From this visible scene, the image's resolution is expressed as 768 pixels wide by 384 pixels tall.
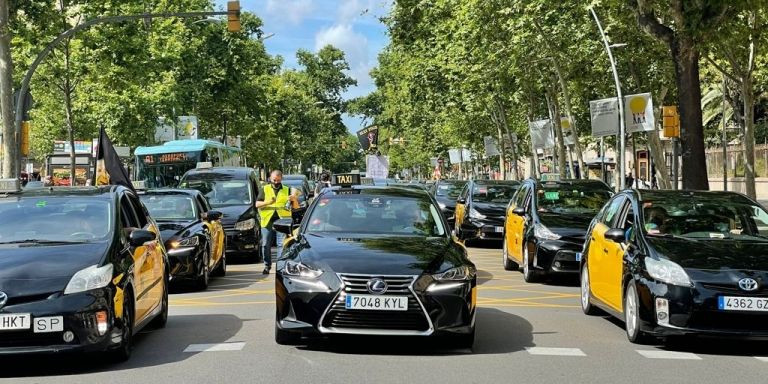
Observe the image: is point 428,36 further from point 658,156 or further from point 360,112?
point 360,112

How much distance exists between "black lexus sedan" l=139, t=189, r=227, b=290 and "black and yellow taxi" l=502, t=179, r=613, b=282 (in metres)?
4.77

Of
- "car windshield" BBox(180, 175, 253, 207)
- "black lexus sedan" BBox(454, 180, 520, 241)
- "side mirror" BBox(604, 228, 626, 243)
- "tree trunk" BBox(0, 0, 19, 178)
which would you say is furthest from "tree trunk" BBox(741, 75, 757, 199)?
"side mirror" BBox(604, 228, 626, 243)

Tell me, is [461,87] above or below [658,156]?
above

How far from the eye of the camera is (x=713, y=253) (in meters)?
9.47

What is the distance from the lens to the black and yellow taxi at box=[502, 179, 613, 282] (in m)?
15.3

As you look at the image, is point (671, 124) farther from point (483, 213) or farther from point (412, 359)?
point (412, 359)

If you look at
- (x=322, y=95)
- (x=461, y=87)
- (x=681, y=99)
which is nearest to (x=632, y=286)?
(x=681, y=99)

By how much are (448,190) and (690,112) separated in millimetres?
14260

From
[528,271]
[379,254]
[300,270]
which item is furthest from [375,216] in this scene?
[528,271]

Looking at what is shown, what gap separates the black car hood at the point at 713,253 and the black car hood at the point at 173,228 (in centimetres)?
733

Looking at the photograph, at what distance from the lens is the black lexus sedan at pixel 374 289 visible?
840 cm

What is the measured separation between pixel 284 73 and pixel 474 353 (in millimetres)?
105012

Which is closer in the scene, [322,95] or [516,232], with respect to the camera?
[516,232]

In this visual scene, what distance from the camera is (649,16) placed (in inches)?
781
